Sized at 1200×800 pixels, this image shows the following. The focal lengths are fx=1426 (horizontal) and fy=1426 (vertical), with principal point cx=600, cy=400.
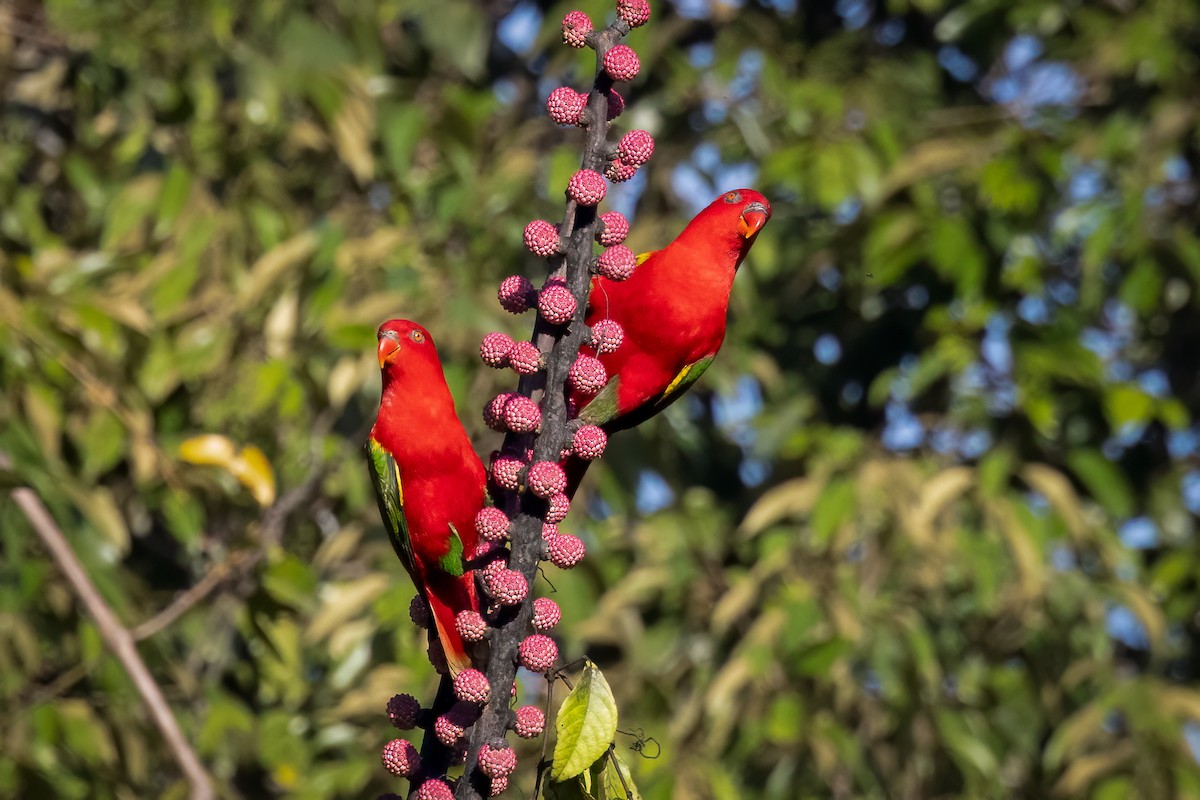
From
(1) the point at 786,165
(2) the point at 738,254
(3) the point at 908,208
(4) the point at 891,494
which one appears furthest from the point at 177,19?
(2) the point at 738,254

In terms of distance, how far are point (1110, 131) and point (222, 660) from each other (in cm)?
303

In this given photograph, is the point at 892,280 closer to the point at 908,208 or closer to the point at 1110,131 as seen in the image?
the point at 908,208

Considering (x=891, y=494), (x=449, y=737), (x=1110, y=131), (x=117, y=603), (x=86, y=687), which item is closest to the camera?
(x=449, y=737)

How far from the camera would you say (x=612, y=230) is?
159 cm

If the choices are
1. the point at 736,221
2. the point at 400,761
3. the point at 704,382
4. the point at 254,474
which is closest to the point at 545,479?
the point at 400,761

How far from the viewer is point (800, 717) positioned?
12.4 feet

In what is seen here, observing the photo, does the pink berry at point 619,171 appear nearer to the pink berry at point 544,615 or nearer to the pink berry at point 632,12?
the pink berry at point 632,12

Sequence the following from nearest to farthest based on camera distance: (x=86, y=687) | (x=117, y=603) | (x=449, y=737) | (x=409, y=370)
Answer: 1. (x=449, y=737)
2. (x=409, y=370)
3. (x=117, y=603)
4. (x=86, y=687)

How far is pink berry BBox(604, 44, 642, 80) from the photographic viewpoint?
154 cm

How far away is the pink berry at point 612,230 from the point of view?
1.58m

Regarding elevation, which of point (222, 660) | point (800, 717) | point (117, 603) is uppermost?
point (117, 603)

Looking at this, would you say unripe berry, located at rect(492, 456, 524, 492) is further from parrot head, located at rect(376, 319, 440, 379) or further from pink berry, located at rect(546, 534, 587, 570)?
parrot head, located at rect(376, 319, 440, 379)

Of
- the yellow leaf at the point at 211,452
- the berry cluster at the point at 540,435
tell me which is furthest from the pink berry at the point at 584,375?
the yellow leaf at the point at 211,452

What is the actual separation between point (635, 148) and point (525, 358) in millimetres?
258
